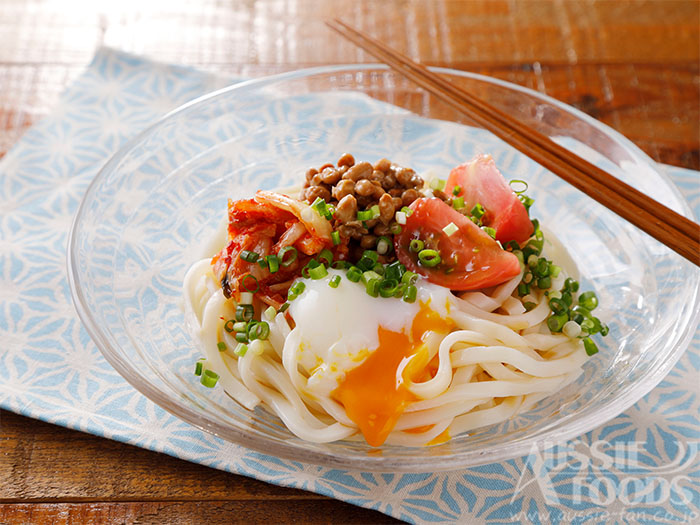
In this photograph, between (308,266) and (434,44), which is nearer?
(308,266)

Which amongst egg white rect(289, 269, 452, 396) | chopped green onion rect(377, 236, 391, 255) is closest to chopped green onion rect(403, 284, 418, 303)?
egg white rect(289, 269, 452, 396)

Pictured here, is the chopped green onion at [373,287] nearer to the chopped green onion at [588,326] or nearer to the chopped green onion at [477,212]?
the chopped green onion at [477,212]

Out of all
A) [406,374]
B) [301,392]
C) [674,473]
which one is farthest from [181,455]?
[674,473]

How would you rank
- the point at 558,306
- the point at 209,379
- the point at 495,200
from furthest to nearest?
the point at 495,200 → the point at 558,306 → the point at 209,379

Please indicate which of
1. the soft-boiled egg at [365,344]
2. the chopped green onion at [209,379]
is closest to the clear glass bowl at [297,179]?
the chopped green onion at [209,379]

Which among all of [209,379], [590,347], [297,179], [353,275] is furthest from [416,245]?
[297,179]

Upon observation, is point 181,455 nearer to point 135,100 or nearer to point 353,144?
point 353,144

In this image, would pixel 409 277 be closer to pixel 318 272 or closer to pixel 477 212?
pixel 318 272
